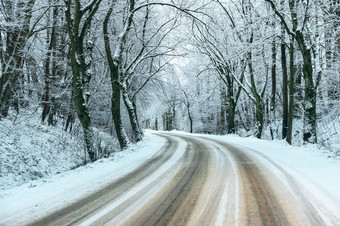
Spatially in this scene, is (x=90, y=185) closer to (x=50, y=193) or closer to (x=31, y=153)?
(x=50, y=193)

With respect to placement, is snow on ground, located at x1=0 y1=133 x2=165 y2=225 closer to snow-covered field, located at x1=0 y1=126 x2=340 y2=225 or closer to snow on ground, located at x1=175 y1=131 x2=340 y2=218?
snow-covered field, located at x1=0 y1=126 x2=340 y2=225

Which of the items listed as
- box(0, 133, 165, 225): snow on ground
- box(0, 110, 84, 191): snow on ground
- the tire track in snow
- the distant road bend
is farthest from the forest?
the distant road bend

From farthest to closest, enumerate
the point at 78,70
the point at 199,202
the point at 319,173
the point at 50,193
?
the point at 78,70, the point at 319,173, the point at 50,193, the point at 199,202

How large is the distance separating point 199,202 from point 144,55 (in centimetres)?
1358

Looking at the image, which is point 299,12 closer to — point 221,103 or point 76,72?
point 76,72

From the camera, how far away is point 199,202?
3.85 metres

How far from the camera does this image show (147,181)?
5242mm

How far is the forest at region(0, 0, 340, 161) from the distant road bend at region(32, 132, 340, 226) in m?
5.45

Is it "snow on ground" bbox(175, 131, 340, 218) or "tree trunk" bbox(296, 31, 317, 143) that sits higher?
"tree trunk" bbox(296, 31, 317, 143)

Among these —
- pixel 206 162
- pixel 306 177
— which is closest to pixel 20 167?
pixel 206 162

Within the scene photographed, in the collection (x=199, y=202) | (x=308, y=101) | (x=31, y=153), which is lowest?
(x=31, y=153)

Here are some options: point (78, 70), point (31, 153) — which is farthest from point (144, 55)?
point (31, 153)

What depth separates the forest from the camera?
10695 mm

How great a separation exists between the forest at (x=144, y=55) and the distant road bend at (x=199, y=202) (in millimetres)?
5451
